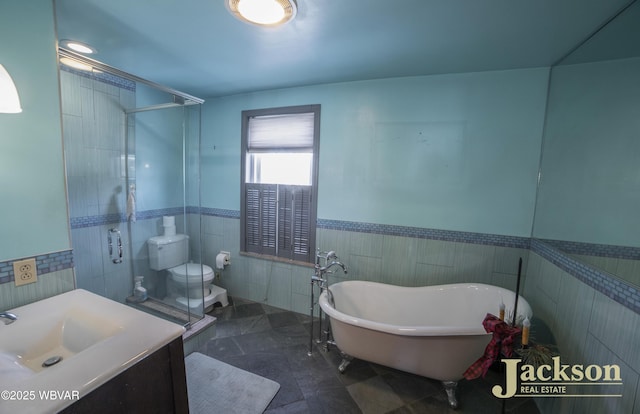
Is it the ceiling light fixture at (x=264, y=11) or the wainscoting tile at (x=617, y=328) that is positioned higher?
the ceiling light fixture at (x=264, y=11)

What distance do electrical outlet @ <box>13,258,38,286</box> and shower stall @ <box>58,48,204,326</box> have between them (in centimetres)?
77

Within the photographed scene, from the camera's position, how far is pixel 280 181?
9.53ft

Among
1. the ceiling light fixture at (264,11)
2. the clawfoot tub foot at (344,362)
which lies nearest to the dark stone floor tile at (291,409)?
the clawfoot tub foot at (344,362)

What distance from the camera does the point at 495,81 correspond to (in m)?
2.15

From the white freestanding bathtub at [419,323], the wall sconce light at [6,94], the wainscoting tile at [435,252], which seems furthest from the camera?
the wainscoting tile at [435,252]

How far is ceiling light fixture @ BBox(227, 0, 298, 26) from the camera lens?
4.31 feet

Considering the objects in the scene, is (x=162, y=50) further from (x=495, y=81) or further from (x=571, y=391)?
(x=571, y=391)

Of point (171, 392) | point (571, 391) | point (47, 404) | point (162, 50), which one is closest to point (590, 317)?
point (571, 391)

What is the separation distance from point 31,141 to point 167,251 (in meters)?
1.72

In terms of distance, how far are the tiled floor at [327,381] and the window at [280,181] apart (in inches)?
35.6

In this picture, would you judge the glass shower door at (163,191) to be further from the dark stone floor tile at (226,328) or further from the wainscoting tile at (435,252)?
the wainscoting tile at (435,252)

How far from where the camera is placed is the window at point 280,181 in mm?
2764

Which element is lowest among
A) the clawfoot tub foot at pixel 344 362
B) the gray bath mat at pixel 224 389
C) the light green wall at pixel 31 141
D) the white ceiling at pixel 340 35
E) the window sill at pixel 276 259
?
the gray bath mat at pixel 224 389

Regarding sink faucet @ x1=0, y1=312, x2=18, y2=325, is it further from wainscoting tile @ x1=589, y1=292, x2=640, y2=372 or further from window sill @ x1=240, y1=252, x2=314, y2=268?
wainscoting tile @ x1=589, y1=292, x2=640, y2=372
